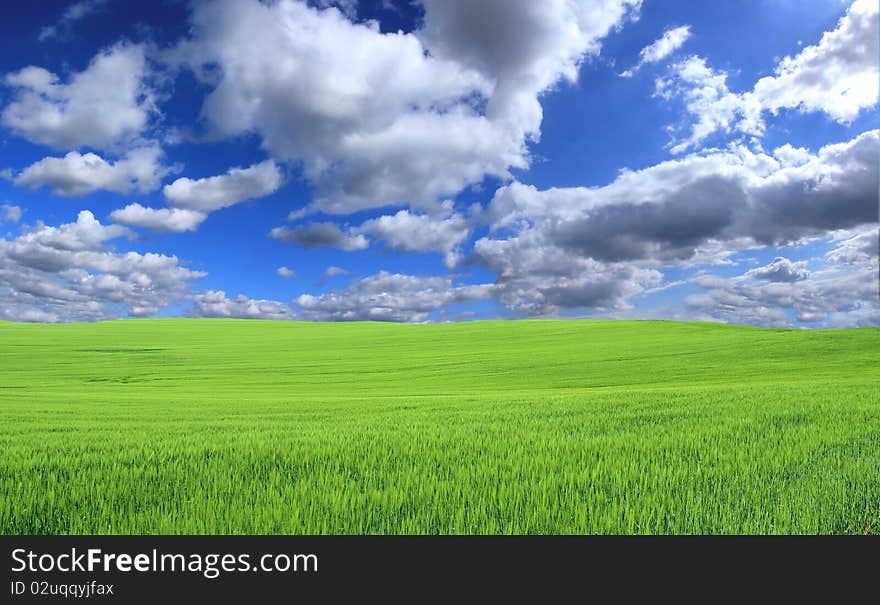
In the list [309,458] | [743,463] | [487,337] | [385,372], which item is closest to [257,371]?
[385,372]

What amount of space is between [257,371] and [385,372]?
10.3 meters

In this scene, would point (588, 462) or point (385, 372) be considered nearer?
point (588, 462)

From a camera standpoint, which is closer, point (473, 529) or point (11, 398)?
point (473, 529)

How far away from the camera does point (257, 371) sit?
3922cm

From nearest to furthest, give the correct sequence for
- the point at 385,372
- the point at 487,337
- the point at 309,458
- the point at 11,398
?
the point at 309,458, the point at 11,398, the point at 385,372, the point at 487,337

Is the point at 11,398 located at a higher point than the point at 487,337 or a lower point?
lower

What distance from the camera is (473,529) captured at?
3.80m

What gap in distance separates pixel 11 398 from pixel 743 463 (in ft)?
80.3

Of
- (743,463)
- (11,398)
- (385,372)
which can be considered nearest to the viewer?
(743,463)
